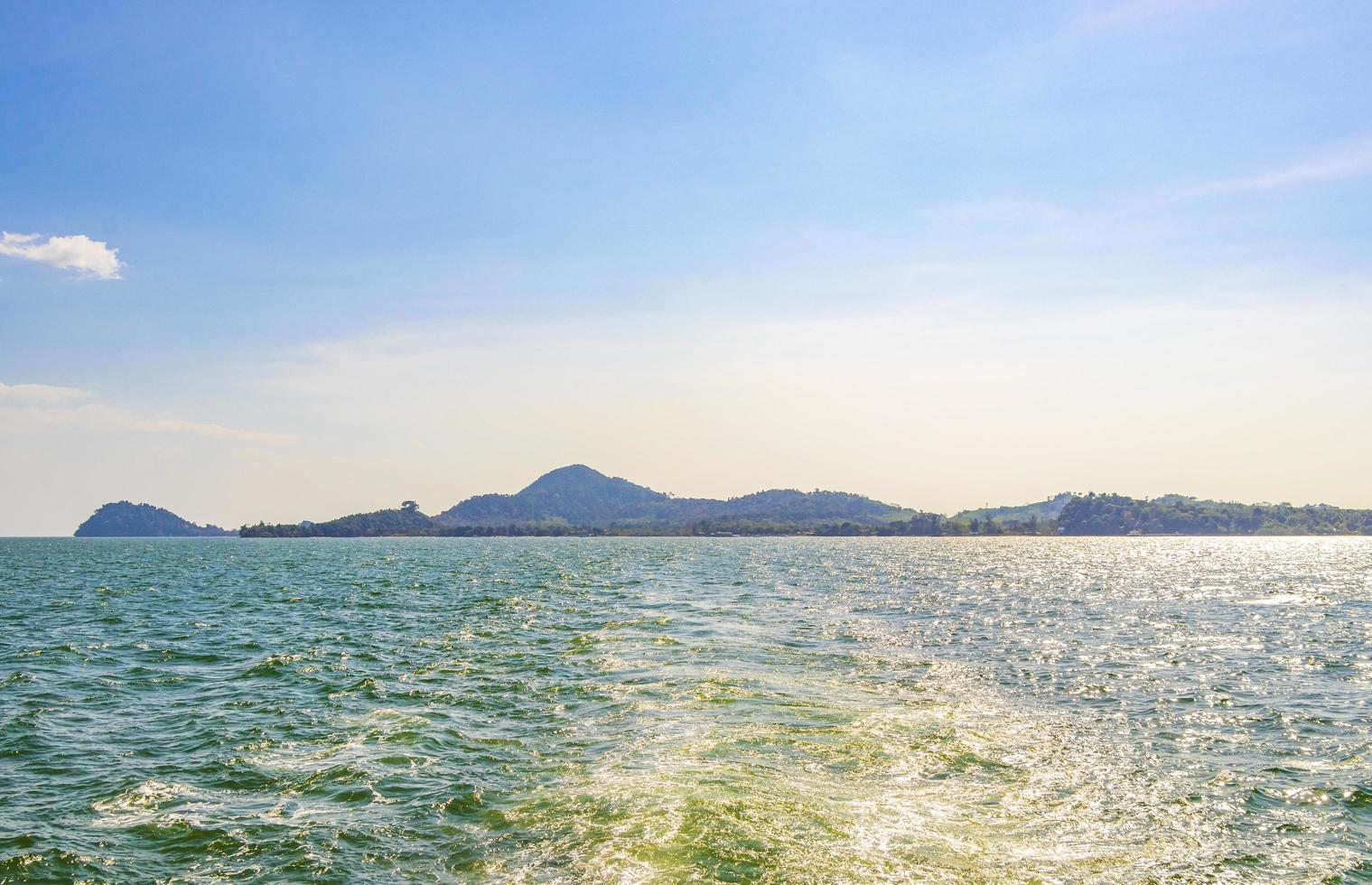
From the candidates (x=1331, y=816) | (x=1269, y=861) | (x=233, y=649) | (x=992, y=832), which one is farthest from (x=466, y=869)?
(x=233, y=649)

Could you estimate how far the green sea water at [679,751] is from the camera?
1382cm

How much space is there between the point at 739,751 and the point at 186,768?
12.8 m

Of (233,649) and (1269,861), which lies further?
(233,649)

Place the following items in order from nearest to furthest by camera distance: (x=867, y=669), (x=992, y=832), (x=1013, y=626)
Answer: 1. (x=992, y=832)
2. (x=867, y=669)
3. (x=1013, y=626)

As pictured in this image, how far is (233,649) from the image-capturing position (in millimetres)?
36156

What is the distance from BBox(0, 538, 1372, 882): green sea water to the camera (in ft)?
45.3

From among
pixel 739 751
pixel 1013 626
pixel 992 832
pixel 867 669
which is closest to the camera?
pixel 992 832

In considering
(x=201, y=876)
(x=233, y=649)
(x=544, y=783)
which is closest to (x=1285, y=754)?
(x=544, y=783)

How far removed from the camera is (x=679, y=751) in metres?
19.6

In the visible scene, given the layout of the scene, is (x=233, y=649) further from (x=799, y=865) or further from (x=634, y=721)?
(x=799, y=865)

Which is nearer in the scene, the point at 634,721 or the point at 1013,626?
the point at 634,721

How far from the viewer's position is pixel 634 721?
2291cm

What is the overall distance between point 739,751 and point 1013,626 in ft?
111

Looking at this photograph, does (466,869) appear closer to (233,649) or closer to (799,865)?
(799,865)
